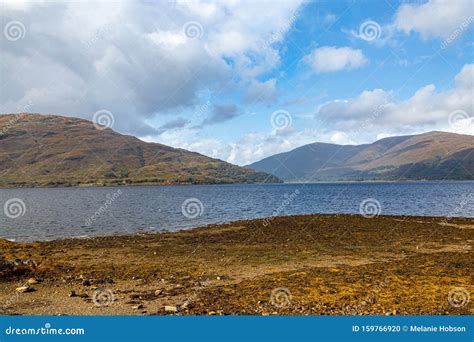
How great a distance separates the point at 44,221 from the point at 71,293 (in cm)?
5597

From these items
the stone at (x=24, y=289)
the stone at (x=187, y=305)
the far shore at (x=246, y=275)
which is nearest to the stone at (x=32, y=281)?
the far shore at (x=246, y=275)

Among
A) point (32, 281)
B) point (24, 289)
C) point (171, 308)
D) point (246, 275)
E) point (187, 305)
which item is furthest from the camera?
point (246, 275)

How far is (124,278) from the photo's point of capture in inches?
853

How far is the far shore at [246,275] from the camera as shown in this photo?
15469mm

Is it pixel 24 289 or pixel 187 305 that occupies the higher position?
pixel 24 289

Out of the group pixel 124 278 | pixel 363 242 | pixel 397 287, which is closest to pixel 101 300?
pixel 124 278

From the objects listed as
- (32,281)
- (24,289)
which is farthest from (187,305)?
(32,281)

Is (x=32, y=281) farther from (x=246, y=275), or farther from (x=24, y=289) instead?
(x=246, y=275)

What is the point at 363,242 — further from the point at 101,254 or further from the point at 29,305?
the point at 29,305

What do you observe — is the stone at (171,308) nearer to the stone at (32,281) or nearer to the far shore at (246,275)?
the far shore at (246,275)

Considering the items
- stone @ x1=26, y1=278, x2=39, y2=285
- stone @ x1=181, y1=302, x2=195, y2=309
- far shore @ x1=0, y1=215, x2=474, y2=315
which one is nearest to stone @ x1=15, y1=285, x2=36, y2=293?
far shore @ x1=0, y1=215, x2=474, y2=315

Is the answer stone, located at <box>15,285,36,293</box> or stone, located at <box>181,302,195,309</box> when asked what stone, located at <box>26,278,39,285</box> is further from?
stone, located at <box>181,302,195,309</box>

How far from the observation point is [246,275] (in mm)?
22219

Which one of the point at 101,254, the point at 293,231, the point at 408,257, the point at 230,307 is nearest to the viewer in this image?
the point at 230,307
